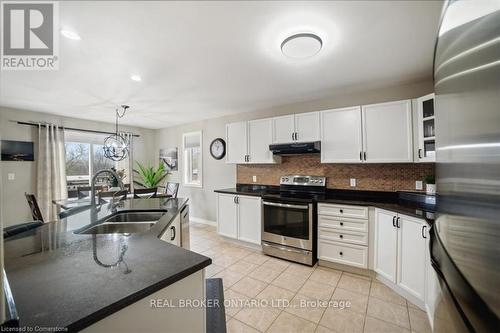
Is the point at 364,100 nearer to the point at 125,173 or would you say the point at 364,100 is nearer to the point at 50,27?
the point at 50,27

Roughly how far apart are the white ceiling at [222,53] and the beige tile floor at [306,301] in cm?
234

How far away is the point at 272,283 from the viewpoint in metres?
2.41

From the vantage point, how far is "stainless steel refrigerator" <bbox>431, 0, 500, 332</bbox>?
0.52 metres

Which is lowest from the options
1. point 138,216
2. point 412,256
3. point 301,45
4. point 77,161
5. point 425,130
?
point 412,256

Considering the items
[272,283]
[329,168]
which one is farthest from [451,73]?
[329,168]

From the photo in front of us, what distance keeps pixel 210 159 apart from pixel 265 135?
1.70 metres

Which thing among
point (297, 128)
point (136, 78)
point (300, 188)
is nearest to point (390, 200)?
point (300, 188)

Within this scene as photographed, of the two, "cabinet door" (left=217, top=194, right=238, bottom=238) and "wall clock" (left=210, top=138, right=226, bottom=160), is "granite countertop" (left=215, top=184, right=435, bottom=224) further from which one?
"wall clock" (left=210, top=138, right=226, bottom=160)

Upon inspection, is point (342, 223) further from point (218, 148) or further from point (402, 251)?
point (218, 148)

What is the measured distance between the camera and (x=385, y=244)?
228 cm

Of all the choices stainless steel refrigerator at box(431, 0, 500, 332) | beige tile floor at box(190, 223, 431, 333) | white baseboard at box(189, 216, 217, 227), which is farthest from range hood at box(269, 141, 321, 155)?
white baseboard at box(189, 216, 217, 227)

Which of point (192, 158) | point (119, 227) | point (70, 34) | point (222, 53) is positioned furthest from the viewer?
point (192, 158)

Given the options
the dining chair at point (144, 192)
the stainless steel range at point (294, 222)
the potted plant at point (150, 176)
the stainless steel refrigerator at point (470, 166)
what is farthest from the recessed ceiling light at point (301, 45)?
the potted plant at point (150, 176)

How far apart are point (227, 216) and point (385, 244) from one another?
87.5 inches
